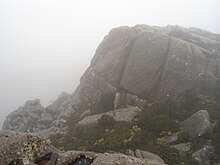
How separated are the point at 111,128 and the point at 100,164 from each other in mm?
22060

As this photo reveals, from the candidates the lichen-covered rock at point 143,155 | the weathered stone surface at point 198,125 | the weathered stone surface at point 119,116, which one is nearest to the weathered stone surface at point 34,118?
the weathered stone surface at point 119,116

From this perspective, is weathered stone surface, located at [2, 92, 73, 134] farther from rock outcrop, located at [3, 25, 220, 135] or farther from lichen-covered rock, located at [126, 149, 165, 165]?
lichen-covered rock, located at [126, 149, 165, 165]

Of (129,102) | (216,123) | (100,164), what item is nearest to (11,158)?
(100,164)

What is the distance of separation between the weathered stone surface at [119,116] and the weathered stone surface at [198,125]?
7057 mm

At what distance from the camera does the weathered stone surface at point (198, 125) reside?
123 ft

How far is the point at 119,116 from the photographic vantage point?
44.4 m

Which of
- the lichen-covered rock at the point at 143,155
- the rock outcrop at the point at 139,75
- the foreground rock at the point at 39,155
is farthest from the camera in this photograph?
the rock outcrop at the point at 139,75

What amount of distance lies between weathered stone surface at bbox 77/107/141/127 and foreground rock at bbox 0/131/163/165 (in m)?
21.9

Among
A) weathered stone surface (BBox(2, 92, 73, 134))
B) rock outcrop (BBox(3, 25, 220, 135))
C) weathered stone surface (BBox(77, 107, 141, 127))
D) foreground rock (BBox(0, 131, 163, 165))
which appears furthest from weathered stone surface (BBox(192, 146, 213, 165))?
weathered stone surface (BBox(2, 92, 73, 134))

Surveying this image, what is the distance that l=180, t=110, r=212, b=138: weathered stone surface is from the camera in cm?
3755

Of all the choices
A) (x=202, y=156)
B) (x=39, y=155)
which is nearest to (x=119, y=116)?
(x=202, y=156)

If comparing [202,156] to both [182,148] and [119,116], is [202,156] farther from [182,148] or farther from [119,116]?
[119,116]

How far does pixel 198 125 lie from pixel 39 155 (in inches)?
865

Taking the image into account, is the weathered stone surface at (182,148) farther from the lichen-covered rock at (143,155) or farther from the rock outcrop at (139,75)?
the rock outcrop at (139,75)
